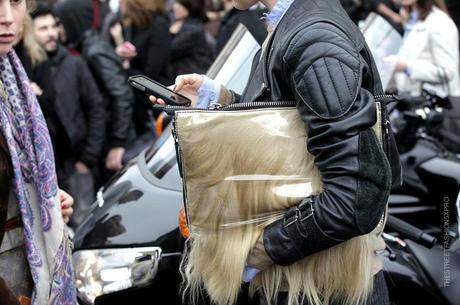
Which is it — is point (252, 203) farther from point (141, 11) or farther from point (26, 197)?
point (141, 11)

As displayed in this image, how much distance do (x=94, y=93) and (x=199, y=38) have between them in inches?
57.8

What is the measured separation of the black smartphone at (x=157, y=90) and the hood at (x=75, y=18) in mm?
4925

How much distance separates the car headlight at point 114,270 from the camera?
287 centimetres

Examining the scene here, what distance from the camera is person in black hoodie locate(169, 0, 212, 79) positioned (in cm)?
682

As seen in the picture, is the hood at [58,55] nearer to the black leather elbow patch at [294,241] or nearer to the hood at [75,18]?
the hood at [75,18]

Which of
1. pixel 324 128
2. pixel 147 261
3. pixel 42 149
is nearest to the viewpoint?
pixel 324 128

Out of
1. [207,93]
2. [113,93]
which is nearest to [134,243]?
[207,93]

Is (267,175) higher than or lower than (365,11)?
higher

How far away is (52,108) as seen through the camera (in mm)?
5574

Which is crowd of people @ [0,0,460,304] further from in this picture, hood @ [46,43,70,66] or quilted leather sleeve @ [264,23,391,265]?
quilted leather sleeve @ [264,23,391,265]

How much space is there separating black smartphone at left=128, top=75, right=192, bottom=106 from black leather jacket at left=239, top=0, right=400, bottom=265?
0.36 metres

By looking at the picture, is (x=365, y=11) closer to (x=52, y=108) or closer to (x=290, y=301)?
(x=52, y=108)

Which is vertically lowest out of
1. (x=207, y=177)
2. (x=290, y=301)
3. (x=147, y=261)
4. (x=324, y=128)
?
(x=147, y=261)

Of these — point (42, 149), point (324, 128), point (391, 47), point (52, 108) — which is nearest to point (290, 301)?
point (324, 128)
